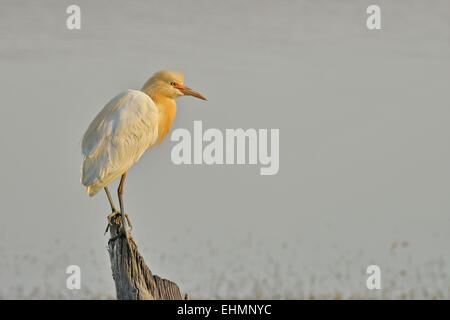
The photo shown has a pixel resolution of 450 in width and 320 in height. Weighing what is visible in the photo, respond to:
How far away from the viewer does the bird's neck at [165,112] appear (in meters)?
4.80

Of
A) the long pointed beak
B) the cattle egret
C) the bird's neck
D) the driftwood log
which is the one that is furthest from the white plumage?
the driftwood log

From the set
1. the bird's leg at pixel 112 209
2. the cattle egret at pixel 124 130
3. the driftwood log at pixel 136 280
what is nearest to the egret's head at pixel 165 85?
the cattle egret at pixel 124 130

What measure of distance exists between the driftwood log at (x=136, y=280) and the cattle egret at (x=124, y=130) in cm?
21

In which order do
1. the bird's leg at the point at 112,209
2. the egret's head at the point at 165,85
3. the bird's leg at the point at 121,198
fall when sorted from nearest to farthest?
the bird's leg at the point at 121,198 < the bird's leg at the point at 112,209 < the egret's head at the point at 165,85

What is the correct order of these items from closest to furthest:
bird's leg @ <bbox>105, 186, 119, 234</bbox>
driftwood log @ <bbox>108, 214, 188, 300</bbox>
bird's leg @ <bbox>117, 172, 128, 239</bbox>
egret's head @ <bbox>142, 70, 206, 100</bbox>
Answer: driftwood log @ <bbox>108, 214, 188, 300</bbox> < bird's leg @ <bbox>117, 172, 128, 239</bbox> < bird's leg @ <bbox>105, 186, 119, 234</bbox> < egret's head @ <bbox>142, 70, 206, 100</bbox>

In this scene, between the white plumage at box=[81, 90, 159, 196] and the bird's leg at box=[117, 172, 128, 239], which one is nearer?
the bird's leg at box=[117, 172, 128, 239]

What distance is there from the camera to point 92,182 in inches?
169

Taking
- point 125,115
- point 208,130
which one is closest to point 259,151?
point 208,130

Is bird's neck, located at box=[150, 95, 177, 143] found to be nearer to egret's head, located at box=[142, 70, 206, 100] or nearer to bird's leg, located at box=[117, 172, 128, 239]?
egret's head, located at box=[142, 70, 206, 100]

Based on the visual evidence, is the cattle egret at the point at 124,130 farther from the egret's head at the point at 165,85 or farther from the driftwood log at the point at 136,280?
the driftwood log at the point at 136,280

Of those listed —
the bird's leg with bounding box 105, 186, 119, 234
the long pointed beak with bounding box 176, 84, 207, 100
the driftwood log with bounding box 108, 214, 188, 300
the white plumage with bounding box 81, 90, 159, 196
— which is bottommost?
the driftwood log with bounding box 108, 214, 188, 300

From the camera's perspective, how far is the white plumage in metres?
4.36

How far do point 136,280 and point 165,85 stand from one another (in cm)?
160

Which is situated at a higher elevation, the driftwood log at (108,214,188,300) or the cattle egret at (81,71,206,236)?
the cattle egret at (81,71,206,236)
